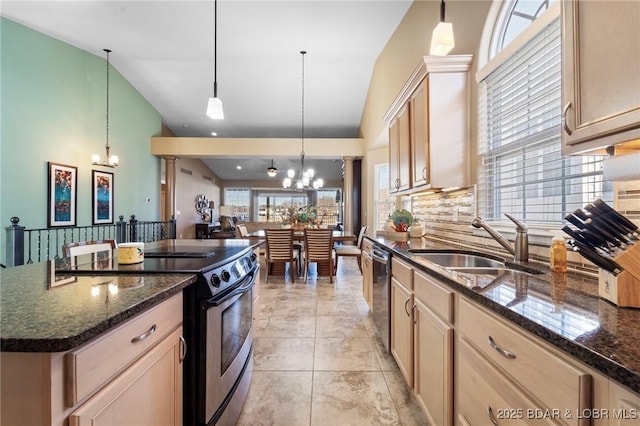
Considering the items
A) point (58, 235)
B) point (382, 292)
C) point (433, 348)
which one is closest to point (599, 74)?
point (433, 348)

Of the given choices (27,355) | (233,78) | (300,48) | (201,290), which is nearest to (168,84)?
(233,78)

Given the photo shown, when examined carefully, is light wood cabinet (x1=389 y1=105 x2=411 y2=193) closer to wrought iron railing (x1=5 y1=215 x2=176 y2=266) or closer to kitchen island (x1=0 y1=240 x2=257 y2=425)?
kitchen island (x1=0 y1=240 x2=257 y2=425)

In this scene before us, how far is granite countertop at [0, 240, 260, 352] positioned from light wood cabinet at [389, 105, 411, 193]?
7.90 ft

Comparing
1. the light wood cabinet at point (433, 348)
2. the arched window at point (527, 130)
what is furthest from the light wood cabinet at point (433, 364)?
the arched window at point (527, 130)

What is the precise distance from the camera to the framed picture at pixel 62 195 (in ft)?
14.8

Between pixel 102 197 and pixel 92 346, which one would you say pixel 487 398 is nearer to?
pixel 92 346

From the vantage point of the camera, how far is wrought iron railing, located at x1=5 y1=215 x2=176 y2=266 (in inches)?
145

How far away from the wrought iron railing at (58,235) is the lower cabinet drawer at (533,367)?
4986mm

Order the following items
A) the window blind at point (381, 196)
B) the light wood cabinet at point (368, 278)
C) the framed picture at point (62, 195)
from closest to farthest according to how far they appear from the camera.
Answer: the light wood cabinet at point (368, 278) → the framed picture at point (62, 195) → the window blind at point (381, 196)

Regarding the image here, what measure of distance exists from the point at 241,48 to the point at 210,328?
16.8 ft

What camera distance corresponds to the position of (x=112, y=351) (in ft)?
2.56

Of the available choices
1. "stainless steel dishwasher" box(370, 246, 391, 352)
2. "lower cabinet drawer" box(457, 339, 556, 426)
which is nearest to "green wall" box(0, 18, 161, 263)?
"stainless steel dishwasher" box(370, 246, 391, 352)

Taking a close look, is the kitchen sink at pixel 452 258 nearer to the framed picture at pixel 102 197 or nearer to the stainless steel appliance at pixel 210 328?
the stainless steel appliance at pixel 210 328

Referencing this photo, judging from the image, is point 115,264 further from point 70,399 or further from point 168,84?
point 168,84
